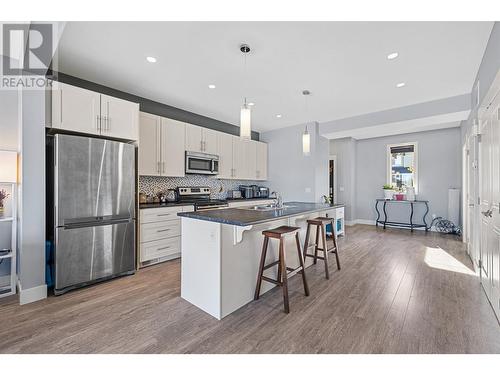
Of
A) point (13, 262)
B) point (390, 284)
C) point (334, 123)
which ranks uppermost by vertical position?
point (334, 123)

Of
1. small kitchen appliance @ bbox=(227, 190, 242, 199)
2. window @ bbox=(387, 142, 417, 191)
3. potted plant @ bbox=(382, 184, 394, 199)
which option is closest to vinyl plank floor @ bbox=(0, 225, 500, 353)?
small kitchen appliance @ bbox=(227, 190, 242, 199)

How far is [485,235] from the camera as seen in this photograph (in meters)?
2.51

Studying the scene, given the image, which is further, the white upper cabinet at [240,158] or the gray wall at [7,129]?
the white upper cabinet at [240,158]

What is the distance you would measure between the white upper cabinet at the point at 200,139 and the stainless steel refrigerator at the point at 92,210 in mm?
1410

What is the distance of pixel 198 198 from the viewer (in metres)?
4.59

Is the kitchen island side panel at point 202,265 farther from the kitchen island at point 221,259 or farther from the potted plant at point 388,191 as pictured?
the potted plant at point 388,191

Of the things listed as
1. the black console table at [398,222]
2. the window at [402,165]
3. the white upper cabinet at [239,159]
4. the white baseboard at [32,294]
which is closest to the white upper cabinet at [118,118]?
the white baseboard at [32,294]

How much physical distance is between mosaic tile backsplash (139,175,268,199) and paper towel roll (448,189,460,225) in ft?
14.5

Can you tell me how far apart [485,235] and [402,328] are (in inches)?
61.3

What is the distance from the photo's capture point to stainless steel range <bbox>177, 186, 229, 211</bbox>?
4102 millimetres

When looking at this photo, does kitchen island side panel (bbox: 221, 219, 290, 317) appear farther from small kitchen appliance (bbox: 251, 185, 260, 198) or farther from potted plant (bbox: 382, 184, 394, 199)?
potted plant (bbox: 382, 184, 394, 199)

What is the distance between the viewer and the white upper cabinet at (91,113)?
8.50ft
